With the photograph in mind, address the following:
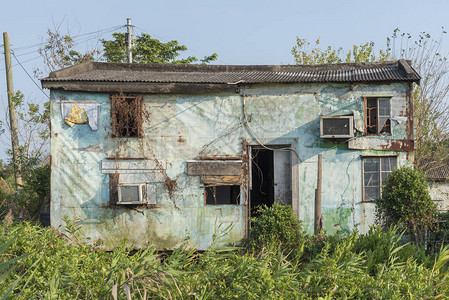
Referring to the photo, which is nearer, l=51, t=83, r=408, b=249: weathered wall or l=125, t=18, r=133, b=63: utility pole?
l=51, t=83, r=408, b=249: weathered wall

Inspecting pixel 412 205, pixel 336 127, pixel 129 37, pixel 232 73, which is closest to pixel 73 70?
pixel 232 73

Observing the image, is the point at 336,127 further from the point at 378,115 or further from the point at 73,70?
the point at 73,70

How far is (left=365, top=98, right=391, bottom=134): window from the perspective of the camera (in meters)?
9.66

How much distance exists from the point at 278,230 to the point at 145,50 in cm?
1421

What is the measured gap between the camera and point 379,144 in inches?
380

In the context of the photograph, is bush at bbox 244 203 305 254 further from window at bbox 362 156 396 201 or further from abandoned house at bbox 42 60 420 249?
window at bbox 362 156 396 201

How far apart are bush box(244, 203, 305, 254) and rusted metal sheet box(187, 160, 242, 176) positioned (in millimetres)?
1587

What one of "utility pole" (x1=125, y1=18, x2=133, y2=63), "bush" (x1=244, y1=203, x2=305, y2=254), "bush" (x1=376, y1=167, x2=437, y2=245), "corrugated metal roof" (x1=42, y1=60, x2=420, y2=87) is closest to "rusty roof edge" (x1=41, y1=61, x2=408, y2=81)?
"corrugated metal roof" (x1=42, y1=60, x2=420, y2=87)

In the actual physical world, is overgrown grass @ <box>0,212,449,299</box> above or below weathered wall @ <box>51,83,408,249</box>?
below

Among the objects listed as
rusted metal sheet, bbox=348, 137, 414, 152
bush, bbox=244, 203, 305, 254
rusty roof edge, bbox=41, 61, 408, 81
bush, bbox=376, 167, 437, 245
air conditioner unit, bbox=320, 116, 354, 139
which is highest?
rusty roof edge, bbox=41, 61, 408, 81

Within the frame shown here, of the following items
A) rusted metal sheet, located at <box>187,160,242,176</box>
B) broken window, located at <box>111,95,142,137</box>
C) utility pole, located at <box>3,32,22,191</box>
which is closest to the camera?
broken window, located at <box>111,95,142,137</box>

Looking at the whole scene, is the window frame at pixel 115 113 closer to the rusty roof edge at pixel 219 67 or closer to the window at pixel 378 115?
the rusty roof edge at pixel 219 67

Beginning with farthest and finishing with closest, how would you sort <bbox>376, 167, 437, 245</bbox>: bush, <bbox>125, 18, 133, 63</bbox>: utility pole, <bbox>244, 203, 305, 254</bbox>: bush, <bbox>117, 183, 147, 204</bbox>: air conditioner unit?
<bbox>125, 18, 133, 63</bbox>: utility pole, <bbox>117, 183, 147, 204</bbox>: air conditioner unit, <bbox>244, 203, 305, 254</bbox>: bush, <bbox>376, 167, 437, 245</bbox>: bush

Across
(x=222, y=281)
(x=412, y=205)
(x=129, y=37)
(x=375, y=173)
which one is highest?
(x=129, y=37)
